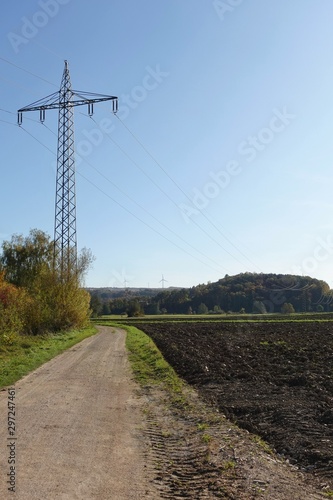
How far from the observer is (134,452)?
8344mm

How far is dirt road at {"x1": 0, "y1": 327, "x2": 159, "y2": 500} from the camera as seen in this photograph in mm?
6473

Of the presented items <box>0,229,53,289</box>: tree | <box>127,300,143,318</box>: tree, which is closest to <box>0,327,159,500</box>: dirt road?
<box>0,229,53,289</box>: tree

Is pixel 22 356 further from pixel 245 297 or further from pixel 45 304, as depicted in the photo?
pixel 245 297

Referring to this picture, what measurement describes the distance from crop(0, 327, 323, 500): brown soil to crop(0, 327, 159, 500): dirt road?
0.05 feet

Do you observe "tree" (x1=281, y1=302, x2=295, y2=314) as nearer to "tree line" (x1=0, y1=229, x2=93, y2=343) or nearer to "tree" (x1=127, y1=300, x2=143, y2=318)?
"tree" (x1=127, y1=300, x2=143, y2=318)

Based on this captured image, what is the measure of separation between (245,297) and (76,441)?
119m

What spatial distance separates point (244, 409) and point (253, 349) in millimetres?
15924

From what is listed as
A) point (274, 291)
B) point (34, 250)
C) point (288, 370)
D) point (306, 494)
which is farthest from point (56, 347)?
point (274, 291)

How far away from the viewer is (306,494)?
647 centimetres

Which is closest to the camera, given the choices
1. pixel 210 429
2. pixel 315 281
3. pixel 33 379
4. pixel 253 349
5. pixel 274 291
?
pixel 210 429

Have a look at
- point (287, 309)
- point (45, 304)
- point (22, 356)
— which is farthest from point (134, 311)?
point (22, 356)

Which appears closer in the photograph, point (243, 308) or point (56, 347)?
point (56, 347)

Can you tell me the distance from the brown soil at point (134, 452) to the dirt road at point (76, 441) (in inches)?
0.6

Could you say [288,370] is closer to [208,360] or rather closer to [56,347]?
[208,360]
